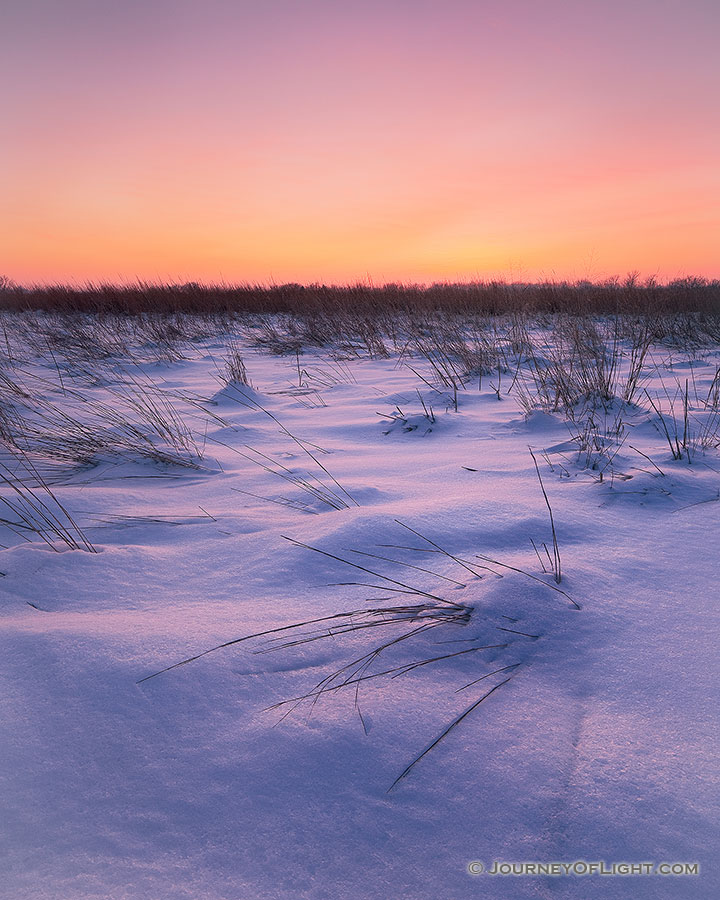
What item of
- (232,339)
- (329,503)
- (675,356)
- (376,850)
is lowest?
(376,850)

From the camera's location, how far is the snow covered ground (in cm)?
58

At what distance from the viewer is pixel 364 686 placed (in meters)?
0.84

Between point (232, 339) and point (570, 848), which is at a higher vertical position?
point (232, 339)

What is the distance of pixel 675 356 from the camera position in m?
4.87

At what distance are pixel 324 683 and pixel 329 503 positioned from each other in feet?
2.79

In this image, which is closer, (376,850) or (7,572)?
(376,850)

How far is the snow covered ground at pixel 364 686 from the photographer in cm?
58

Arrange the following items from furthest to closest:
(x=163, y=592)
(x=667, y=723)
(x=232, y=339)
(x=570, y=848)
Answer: (x=232, y=339), (x=163, y=592), (x=667, y=723), (x=570, y=848)

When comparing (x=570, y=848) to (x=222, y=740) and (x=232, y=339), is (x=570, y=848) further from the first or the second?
(x=232, y=339)

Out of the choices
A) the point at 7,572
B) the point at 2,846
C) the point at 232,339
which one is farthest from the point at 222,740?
the point at 232,339

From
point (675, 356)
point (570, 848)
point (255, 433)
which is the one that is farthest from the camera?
point (675, 356)

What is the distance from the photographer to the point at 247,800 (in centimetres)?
65

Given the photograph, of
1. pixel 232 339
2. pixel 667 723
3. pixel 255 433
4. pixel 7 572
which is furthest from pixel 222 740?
pixel 232 339

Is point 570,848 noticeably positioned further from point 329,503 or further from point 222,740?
point 329,503
